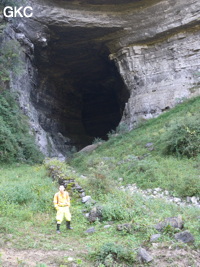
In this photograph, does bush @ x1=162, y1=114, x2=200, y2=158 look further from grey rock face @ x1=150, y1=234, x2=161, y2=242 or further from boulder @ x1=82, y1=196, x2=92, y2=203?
grey rock face @ x1=150, y1=234, x2=161, y2=242

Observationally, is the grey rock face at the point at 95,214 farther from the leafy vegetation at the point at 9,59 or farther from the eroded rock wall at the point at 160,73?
the eroded rock wall at the point at 160,73

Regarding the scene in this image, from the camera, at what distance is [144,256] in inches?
148

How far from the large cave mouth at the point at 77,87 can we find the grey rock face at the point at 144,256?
1561 centimetres

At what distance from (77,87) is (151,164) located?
16290mm

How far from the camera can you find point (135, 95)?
58.7ft

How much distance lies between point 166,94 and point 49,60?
874cm

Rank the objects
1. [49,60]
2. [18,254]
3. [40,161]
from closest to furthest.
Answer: [18,254], [40,161], [49,60]

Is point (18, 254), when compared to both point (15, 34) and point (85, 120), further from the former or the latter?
point (85, 120)

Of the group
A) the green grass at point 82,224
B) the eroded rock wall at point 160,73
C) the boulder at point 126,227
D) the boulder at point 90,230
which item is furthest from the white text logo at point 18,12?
the boulder at point 126,227

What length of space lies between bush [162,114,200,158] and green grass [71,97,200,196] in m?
0.24

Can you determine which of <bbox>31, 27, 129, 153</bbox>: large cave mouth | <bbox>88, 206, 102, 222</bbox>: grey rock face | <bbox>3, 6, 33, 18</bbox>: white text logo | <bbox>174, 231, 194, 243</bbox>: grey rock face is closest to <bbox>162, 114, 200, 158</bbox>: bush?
<bbox>88, 206, 102, 222</bbox>: grey rock face

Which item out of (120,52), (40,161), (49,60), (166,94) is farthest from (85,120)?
(40,161)

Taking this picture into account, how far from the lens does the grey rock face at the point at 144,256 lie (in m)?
3.72

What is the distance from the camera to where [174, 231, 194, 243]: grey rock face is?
418 cm
